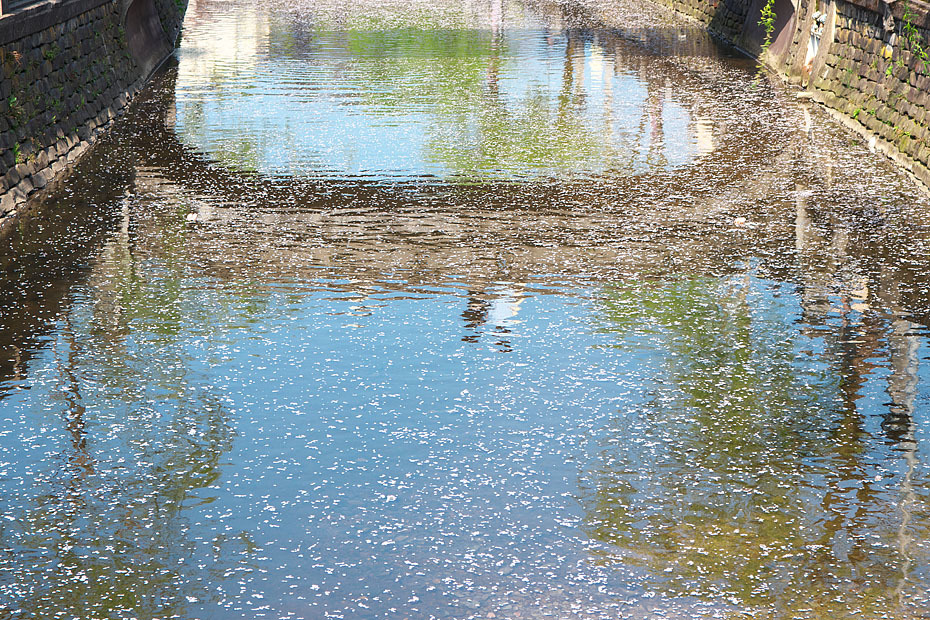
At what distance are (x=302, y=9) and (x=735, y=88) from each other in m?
16.5

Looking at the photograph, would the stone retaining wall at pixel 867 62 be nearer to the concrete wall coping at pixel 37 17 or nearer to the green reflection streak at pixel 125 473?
the green reflection streak at pixel 125 473

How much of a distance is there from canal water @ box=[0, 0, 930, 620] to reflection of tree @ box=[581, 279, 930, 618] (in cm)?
2

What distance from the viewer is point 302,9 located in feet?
102

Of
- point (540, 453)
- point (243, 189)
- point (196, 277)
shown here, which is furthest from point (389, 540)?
point (243, 189)

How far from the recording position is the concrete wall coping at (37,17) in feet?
38.0

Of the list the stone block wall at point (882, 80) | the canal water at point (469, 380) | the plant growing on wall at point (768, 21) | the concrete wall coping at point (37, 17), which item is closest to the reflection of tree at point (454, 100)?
the canal water at point (469, 380)

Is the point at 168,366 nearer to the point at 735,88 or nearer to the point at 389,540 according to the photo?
the point at 389,540

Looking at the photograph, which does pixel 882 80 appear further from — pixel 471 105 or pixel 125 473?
pixel 125 473

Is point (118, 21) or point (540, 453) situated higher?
point (118, 21)

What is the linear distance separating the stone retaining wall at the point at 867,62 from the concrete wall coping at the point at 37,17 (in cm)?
910

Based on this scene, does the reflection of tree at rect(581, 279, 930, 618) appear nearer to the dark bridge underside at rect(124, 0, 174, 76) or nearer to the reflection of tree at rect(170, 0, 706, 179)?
the reflection of tree at rect(170, 0, 706, 179)

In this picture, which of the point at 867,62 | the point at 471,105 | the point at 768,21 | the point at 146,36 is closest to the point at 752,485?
the point at 867,62

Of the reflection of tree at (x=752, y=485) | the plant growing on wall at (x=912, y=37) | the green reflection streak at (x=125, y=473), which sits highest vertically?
the plant growing on wall at (x=912, y=37)

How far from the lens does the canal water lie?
15.6 feet
